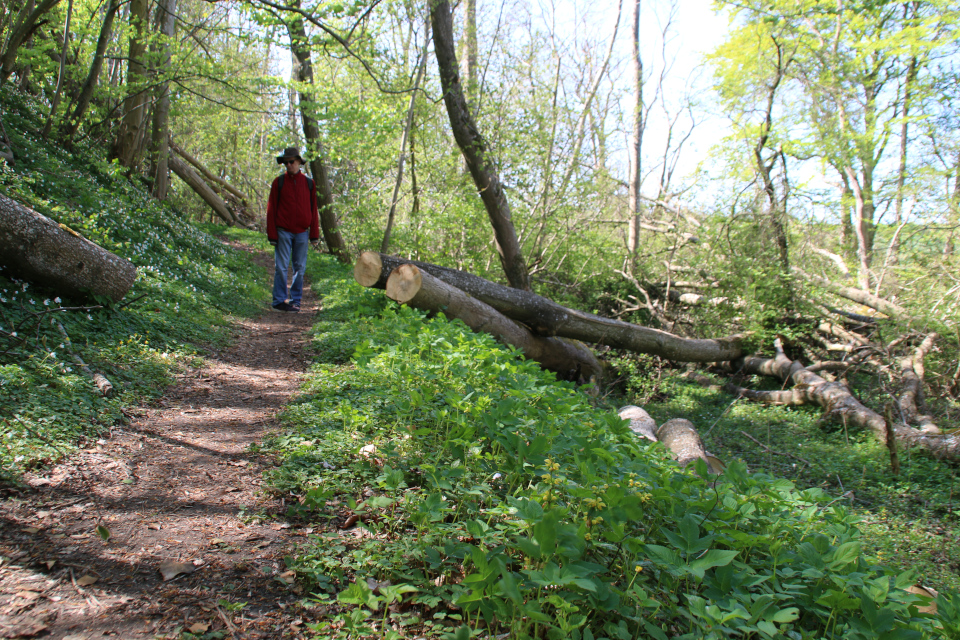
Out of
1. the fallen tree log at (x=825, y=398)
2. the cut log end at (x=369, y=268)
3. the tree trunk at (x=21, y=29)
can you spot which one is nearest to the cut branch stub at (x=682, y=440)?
the fallen tree log at (x=825, y=398)

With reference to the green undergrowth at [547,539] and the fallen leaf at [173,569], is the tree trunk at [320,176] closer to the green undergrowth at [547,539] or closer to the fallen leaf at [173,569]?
the green undergrowth at [547,539]

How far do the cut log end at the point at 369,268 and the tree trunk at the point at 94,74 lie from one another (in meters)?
5.55

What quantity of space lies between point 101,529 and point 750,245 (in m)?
10.9

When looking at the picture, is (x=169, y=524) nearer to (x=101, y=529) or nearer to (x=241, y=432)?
(x=101, y=529)

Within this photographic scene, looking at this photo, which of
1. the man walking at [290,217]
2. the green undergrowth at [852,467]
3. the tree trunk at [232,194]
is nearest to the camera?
the green undergrowth at [852,467]

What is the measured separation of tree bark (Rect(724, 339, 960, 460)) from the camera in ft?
20.5

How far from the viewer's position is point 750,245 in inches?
407

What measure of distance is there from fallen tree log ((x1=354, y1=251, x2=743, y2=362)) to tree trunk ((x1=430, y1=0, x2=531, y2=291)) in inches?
93.1

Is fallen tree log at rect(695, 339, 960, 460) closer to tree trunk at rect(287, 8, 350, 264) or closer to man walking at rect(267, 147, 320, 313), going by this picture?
man walking at rect(267, 147, 320, 313)

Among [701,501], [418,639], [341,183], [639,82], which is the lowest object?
[418,639]

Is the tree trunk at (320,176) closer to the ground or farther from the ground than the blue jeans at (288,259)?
farther from the ground

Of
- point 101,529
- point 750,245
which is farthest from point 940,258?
point 101,529

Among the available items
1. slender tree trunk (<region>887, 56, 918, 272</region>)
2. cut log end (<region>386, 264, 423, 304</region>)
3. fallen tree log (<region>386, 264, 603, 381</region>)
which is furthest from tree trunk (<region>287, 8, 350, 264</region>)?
slender tree trunk (<region>887, 56, 918, 272</region>)

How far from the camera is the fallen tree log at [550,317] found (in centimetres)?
771
